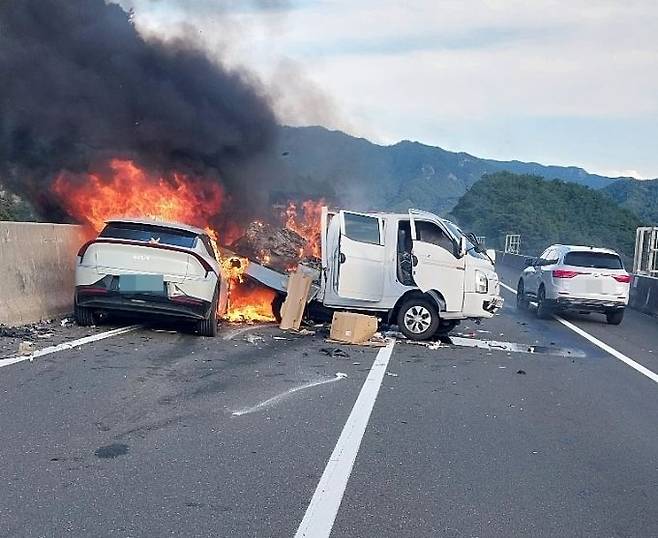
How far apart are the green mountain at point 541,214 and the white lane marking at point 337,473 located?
5433 centimetres

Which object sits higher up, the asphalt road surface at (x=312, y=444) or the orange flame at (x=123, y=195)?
the orange flame at (x=123, y=195)

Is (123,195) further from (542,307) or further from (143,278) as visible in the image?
(542,307)

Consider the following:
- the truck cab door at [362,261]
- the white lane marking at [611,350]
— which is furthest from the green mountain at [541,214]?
the truck cab door at [362,261]

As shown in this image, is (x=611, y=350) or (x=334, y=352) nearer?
(x=334, y=352)

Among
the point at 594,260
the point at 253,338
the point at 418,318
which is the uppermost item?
the point at 594,260

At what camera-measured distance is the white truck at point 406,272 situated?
1305cm

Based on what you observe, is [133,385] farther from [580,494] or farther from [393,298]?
[393,298]

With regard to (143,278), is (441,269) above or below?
above

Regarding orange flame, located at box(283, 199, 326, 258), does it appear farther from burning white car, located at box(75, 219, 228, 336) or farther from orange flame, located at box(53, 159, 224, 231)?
burning white car, located at box(75, 219, 228, 336)

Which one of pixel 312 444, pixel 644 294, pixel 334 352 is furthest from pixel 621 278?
pixel 312 444

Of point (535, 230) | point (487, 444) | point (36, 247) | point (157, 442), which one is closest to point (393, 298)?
point (36, 247)

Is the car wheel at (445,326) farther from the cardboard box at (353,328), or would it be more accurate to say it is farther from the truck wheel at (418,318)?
the cardboard box at (353,328)

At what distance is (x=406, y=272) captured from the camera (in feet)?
43.0

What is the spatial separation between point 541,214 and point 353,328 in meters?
66.3
